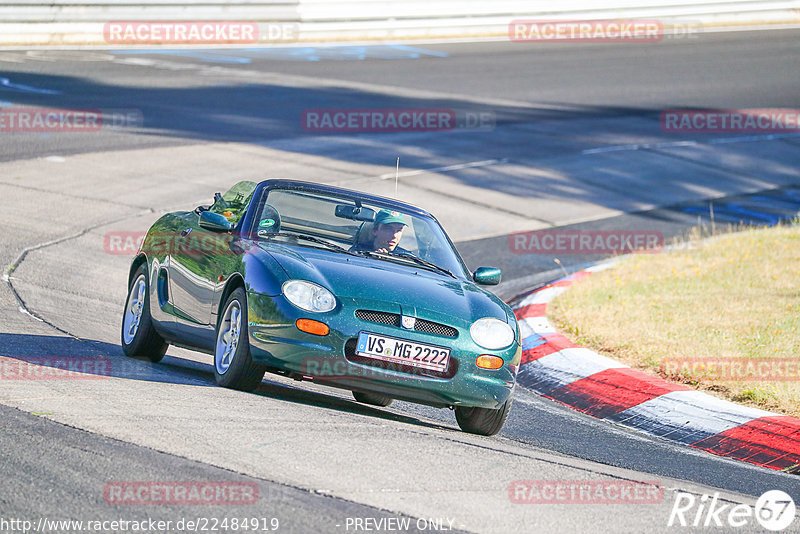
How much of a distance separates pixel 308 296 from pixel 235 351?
1.98 ft

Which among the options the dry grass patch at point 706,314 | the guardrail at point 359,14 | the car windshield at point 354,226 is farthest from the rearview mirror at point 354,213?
the guardrail at point 359,14

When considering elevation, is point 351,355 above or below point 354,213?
below

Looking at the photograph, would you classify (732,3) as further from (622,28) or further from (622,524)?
(622,524)

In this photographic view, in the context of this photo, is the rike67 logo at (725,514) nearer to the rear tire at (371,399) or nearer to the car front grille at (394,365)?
the car front grille at (394,365)

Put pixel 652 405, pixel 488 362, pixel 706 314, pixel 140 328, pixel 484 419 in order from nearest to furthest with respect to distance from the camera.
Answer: pixel 488 362 < pixel 484 419 < pixel 140 328 < pixel 652 405 < pixel 706 314

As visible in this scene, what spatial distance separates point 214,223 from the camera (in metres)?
7.43

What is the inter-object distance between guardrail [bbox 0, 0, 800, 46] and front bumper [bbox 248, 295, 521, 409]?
20.7 metres

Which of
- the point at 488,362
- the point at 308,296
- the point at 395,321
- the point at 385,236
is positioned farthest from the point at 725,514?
the point at 385,236

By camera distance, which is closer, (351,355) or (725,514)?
(725,514)

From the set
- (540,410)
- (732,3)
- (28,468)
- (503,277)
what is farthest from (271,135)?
(732,3)

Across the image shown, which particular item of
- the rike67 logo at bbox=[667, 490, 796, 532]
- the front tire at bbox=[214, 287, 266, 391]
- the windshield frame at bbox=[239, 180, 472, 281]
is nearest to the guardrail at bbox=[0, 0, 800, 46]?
the windshield frame at bbox=[239, 180, 472, 281]

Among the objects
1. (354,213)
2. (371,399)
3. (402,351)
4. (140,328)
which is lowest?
(371,399)

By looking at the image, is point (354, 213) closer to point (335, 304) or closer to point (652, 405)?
point (335, 304)

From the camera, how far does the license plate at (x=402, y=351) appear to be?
6.45 meters
